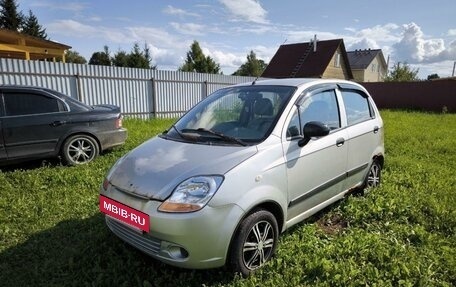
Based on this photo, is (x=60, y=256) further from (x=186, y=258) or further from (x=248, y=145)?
(x=248, y=145)

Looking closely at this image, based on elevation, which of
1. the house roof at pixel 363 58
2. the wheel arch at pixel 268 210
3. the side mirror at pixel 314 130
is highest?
the house roof at pixel 363 58

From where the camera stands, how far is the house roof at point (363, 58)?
171ft

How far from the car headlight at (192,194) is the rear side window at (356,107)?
228cm

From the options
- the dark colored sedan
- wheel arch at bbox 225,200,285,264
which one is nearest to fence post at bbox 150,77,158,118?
the dark colored sedan

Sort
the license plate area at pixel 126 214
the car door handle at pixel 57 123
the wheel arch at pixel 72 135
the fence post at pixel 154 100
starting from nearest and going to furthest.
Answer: the license plate area at pixel 126 214 < the car door handle at pixel 57 123 < the wheel arch at pixel 72 135 < the fence post at pixel 154 100

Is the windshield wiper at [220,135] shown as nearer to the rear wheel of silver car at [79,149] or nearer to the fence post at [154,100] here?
the rear wheel of silver car at [79,149]

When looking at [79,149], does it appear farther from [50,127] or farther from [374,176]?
[374,176]

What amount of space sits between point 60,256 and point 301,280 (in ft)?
7.62

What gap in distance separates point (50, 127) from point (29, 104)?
52 cm

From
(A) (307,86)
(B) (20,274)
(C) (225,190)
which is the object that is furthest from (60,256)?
(A) (307,86)

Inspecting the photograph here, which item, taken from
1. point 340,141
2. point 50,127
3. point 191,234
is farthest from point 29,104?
point 340,141

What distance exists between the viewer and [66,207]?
458 centimetres

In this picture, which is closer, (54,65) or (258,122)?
(258,122)

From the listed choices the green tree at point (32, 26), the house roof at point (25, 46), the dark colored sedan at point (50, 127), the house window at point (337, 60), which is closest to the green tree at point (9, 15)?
the green tree at point (32, 26)
